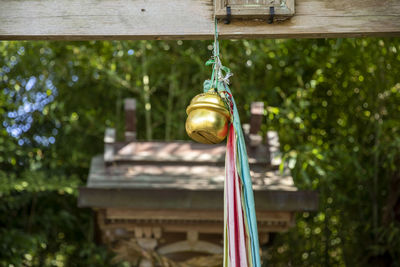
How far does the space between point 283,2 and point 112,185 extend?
5.61ft

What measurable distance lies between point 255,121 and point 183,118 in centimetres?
145

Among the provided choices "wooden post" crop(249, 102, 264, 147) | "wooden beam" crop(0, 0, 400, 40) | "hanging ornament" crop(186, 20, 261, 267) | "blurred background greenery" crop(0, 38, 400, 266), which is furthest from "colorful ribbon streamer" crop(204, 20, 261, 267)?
"blurred background greenery" crop(0, 38, 400, 266)

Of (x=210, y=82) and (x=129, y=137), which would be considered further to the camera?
(x=129, y=137)

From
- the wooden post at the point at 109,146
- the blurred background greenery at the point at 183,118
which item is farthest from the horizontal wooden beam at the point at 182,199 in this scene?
the blurred background greenery at the point at 183,118

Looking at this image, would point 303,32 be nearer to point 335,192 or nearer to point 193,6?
point 193,6

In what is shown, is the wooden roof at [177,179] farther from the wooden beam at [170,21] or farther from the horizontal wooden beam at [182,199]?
the wooden beam at [170,21]

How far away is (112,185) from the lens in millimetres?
3418

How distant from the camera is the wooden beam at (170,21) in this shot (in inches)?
87.6

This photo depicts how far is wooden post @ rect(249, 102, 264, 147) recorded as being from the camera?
148 inches

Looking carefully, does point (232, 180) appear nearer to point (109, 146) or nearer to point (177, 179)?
point (177, 179)

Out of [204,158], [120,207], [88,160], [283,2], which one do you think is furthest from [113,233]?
[283,2]

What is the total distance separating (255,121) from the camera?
3.79 meters

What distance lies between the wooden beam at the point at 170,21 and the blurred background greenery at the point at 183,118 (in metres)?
2.03

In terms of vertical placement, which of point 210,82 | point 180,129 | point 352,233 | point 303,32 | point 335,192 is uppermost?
point 303,32
